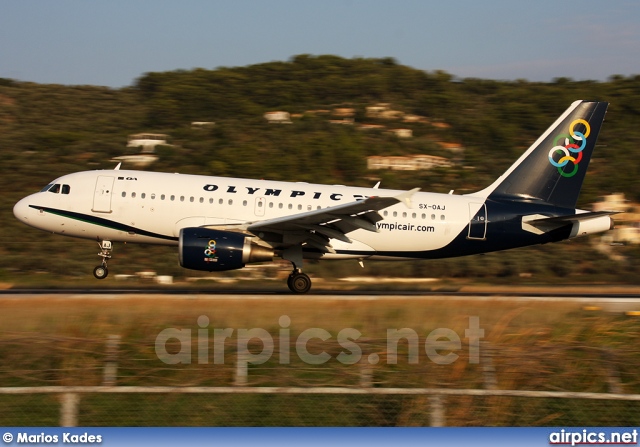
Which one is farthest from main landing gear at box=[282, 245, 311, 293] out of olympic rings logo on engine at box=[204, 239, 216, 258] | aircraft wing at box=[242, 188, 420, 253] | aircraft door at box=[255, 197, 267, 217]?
olympic rings logo on engine at box=[204, 239, 216, 258]

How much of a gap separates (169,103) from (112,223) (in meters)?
A: 48.9

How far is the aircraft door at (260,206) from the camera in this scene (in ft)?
78.0

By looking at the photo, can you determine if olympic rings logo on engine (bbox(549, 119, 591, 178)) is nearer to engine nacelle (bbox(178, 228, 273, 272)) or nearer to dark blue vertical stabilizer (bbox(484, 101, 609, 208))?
dark blue vertical stabilizer (bbox(484, 101, 609, 208))

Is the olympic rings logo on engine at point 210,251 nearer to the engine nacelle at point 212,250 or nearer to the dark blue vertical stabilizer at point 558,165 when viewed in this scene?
the engine nacelle at point 212,250

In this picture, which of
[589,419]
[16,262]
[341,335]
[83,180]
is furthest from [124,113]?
[589,419]

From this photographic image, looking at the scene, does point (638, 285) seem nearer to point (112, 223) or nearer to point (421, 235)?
point (421, 235)

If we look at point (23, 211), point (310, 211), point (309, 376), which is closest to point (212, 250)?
point (310, 211)

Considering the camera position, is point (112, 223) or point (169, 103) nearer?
point (112, 223)

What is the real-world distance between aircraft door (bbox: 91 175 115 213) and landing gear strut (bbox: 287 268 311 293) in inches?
234

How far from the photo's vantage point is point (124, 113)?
73.0m

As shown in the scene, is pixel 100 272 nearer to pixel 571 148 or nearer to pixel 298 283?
pixel 298 283

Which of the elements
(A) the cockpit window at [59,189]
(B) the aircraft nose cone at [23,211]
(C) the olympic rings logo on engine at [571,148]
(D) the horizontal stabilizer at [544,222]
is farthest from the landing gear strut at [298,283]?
(C) the olympic rings logo on engine at [571,148]

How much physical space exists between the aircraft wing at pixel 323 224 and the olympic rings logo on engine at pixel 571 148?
6.74 metres

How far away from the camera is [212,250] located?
2183 centimetres
